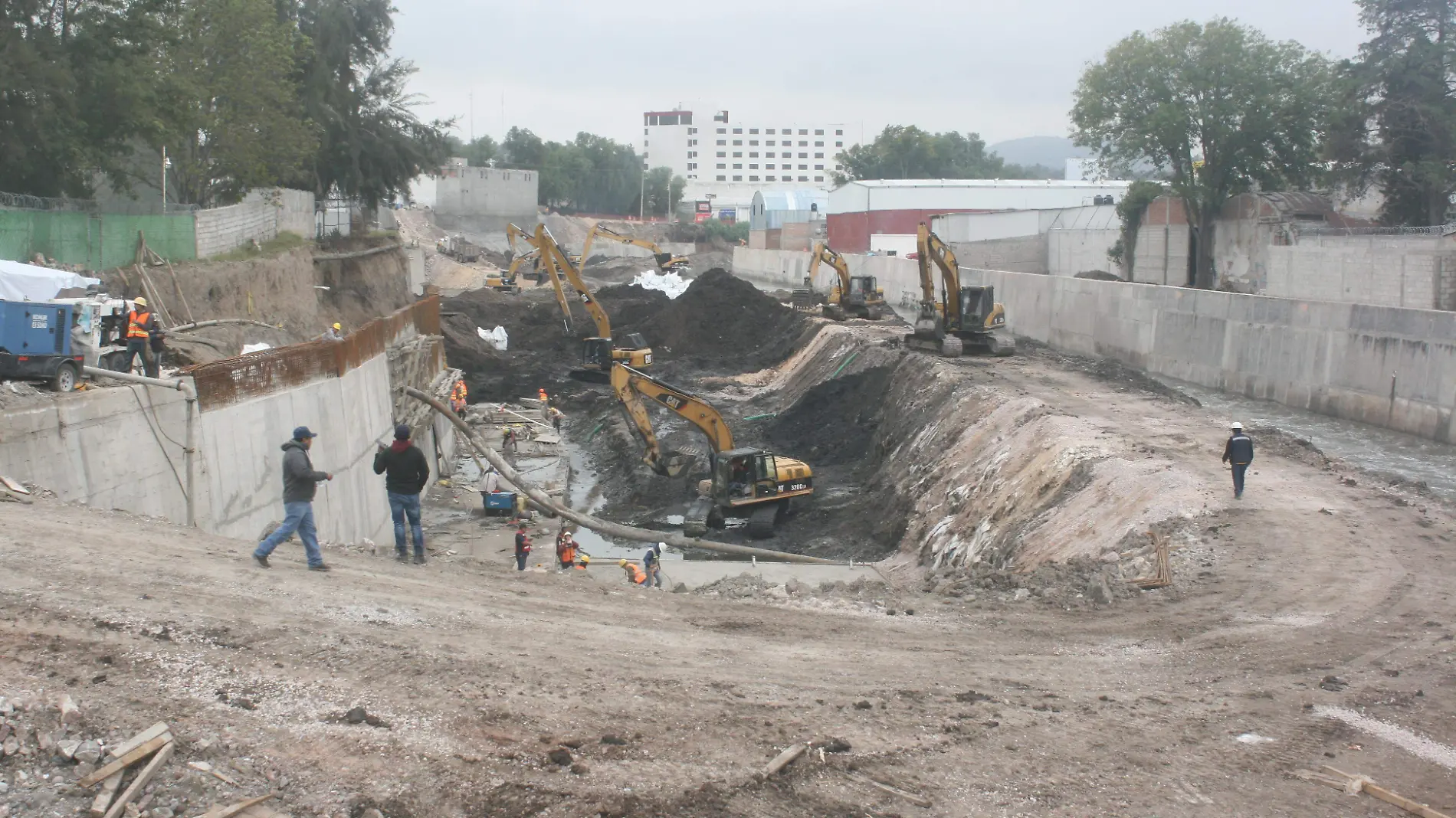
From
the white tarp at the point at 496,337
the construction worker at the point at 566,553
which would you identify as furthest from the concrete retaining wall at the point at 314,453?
the white tarp at the point at 496,337

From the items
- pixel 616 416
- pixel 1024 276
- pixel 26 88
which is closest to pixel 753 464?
pixel 616 416

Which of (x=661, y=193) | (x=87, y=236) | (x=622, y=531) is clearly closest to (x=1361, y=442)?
(x=622, y=531)

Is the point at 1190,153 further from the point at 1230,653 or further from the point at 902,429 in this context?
the point at 1230,653

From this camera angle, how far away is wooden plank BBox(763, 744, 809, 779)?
700 cm

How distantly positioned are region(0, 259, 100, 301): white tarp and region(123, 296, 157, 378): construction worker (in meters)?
1.30

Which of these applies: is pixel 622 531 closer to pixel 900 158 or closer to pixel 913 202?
pixel 913 202

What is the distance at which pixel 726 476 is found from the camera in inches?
885

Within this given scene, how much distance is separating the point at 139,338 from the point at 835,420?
807 inches

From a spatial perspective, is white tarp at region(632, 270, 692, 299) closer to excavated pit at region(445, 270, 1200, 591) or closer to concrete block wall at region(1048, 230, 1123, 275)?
excavated pit at region(445, 270, 1200, 591)

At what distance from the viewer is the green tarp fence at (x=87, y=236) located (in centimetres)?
2223

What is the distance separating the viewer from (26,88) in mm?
23359

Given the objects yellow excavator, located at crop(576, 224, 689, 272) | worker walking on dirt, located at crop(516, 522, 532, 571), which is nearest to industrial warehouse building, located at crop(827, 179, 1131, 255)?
yellow excavator, located at crop(576, 224, 689, 272)

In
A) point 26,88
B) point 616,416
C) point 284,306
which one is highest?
point 26,88

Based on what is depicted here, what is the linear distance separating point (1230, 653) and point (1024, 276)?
34393 mm
